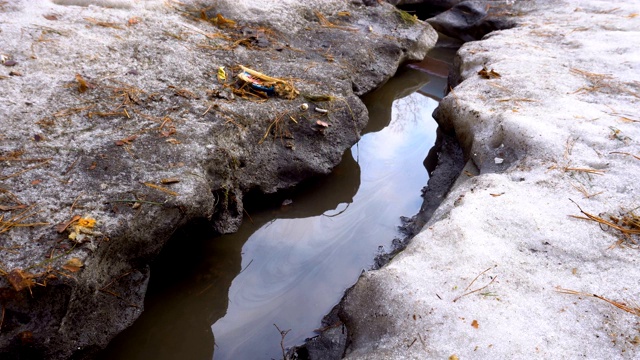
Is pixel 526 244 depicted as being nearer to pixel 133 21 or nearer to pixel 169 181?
pixel 169 181

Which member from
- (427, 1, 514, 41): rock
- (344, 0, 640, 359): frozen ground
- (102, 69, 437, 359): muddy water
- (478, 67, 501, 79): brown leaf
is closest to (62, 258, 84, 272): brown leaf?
(102, 69, 437, 359): muddy water

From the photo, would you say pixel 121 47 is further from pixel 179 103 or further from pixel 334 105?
pixel 334 105

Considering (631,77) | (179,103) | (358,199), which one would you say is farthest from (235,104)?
(631,77)

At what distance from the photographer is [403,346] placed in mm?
1894

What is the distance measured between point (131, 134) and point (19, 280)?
1102mm

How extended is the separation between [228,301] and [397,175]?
6.01 feet

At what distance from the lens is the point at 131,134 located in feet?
9.38

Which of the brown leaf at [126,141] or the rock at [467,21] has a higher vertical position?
the brown leaf at [126,141]

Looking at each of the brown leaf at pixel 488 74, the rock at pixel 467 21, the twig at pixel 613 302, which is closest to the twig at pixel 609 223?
the twig at pixel 613 302

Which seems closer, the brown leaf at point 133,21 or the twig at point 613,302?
the twig at point 613,302

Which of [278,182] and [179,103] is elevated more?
[179,103]

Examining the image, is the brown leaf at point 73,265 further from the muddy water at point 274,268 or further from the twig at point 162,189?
the muddy water at point 274,268

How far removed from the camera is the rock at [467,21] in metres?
6.28

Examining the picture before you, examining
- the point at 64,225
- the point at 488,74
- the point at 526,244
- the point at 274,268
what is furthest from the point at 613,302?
the point at 488,74
